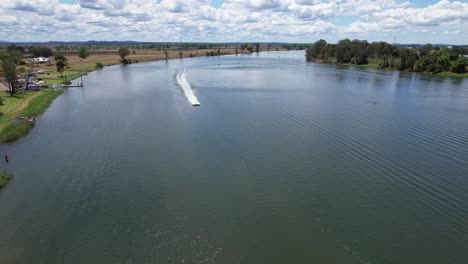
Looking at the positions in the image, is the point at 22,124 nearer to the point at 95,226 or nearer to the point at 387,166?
the point at 95,226

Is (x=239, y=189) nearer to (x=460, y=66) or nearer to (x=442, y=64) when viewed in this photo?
(x=460, y=66)

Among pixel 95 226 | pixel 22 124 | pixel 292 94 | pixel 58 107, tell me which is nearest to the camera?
pixel 95 226

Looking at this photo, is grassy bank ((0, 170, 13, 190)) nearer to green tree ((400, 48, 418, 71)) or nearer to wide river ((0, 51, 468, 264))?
wide river ((0, 51, 468, 264))

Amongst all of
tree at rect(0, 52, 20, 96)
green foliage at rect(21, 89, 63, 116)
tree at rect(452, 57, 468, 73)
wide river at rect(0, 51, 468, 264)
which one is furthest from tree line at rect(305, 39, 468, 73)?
tree at rect(0, 52, 20, 96)

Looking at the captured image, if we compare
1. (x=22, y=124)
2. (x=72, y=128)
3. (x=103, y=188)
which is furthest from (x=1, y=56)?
(x=103, y=188)

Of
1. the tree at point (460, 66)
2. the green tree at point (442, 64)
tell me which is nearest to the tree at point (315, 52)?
the green tree at point (442, 64)

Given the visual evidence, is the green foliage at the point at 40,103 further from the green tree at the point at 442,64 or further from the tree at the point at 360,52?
the tree at the point at 360,52

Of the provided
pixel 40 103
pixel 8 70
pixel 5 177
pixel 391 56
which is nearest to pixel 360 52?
pixel 391 56
